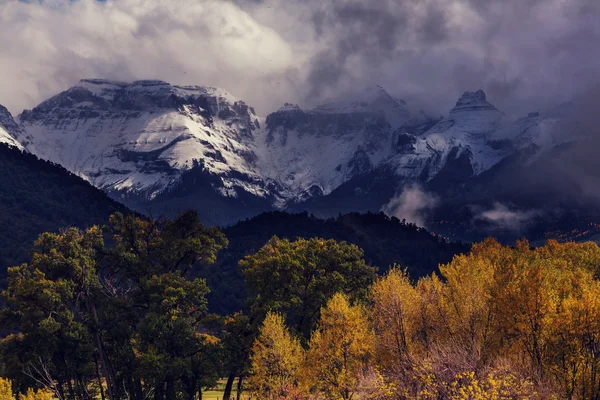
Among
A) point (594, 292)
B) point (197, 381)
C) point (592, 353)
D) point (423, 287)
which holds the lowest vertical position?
point (197, 381)

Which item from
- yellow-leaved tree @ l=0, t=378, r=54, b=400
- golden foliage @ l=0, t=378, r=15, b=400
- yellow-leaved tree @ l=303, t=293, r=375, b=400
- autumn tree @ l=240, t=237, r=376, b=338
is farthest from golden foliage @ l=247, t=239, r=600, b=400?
golden foliage @ l=0, t=378, r=15, b=400

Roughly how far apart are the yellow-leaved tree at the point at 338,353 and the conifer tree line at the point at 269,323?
5.7 inches

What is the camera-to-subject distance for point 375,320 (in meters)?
70.7

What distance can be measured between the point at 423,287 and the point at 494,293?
22434 mm

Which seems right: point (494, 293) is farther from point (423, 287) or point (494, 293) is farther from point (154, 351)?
point (154, 351)

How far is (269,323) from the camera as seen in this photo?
65.1 m

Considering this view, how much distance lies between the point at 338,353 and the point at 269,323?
8.43 metres

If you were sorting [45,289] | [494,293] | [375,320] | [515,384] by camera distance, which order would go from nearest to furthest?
1. [515,384]
2. [494,293]
3. [45,289]
4. [375,320]

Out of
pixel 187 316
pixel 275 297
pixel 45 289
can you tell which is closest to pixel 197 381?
pixel 187 316

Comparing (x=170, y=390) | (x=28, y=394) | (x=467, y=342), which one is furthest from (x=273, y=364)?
(x=28, y=394)

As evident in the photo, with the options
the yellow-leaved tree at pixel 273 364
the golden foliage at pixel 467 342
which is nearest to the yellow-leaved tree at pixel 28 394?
the yellow-leaved tree at pixel 273 364

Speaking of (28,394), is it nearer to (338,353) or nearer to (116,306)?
(116,306)

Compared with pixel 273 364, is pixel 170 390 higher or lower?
lower

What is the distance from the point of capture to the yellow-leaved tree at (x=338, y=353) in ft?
199
